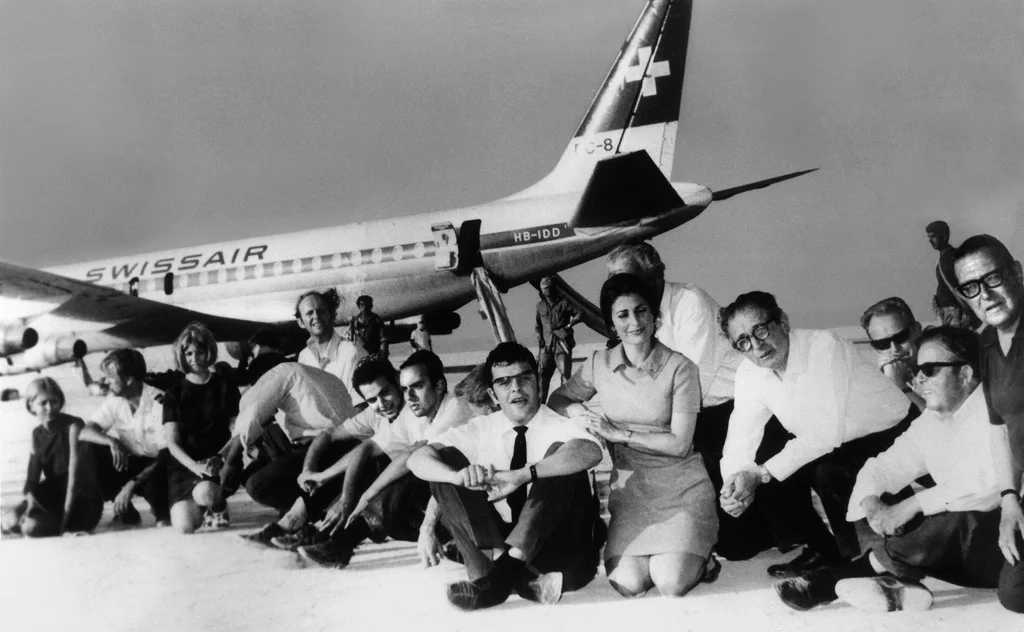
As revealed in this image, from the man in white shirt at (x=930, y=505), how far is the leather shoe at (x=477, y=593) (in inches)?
34.4

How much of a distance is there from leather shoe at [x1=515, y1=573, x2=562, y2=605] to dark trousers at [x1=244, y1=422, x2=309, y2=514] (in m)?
1.10

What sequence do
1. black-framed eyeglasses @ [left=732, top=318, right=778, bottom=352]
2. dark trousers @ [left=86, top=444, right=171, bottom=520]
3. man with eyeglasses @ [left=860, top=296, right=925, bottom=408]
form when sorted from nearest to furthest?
black-framed eyeglasses @ [left=732, top=318, right=778, bottom=352]
man with eyeglasses @ [left=860, top=296, right=925, bottom=408]
dark trousers @ [left=86, top=444, right=171, bottom=520]

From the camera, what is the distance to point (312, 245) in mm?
3951

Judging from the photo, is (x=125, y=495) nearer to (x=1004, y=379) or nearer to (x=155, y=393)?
(x=155, y=393)

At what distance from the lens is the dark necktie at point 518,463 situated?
2543 mm

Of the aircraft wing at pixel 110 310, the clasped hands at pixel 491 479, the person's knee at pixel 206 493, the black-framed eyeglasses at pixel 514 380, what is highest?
the aircraft wing at pixel 110 310

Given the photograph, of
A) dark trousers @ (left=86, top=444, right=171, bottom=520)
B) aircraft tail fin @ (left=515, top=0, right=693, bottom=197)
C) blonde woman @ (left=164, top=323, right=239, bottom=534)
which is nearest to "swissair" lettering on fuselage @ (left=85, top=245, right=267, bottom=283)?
blonde woman @ (left=164, top=323, right=239, bottom=534)

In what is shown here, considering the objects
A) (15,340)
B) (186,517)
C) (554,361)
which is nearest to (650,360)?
(554,361)

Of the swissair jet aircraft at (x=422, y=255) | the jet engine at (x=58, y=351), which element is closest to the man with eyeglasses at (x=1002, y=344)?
the swissair jet aircraft at (x=422, y=255)

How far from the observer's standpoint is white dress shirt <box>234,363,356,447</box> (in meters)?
3.23

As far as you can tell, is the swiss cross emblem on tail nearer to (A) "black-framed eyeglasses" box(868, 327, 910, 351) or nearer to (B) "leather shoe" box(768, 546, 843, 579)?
(A) "black-framed eyeglasses" box(868, 327, 910, 351)

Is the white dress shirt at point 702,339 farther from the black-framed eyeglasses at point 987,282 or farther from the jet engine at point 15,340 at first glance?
the jet engine at point 15,340

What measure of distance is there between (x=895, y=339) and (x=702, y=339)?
0.74 meters

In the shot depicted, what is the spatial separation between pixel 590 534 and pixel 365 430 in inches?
39.1
